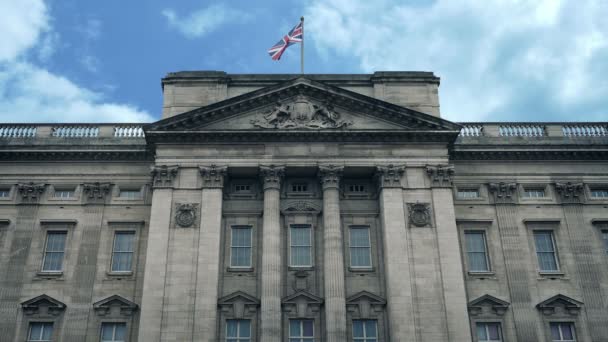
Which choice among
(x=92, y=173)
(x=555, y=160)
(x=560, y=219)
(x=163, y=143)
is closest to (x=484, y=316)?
(x=560, y=219)

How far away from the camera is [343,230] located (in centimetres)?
3534

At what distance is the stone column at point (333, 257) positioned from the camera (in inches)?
1251

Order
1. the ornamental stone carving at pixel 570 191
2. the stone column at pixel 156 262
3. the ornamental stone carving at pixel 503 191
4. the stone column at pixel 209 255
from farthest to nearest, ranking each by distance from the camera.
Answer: the ornamental stone carving at pixel 570 191 → the ornamental stone carving at pixel 503 191 → the stone column at pixel 209 255 → the stone column at pixel 156 262

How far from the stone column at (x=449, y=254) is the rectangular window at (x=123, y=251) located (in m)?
16.8

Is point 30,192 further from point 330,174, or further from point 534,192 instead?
point 534,192

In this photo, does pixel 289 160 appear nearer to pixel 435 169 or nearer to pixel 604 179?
pixel 435 169

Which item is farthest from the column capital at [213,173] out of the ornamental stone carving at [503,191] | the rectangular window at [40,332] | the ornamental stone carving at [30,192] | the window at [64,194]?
the ornamental stone carving at [503,191]

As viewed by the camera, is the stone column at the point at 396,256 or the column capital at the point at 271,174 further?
the column capital at the point at 271,174

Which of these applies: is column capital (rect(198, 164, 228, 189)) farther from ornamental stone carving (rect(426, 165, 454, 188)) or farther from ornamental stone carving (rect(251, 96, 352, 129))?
ornamental stone carving (rect(426, 165, 454, 188))

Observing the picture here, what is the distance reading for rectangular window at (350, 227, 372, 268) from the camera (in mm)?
34719

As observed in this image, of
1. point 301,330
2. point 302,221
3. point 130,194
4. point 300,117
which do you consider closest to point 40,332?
point 130,194

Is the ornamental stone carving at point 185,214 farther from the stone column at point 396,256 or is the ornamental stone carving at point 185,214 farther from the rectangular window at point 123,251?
the stone column at point 396,256

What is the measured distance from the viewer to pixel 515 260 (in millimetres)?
35438

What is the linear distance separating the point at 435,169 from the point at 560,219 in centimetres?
806
